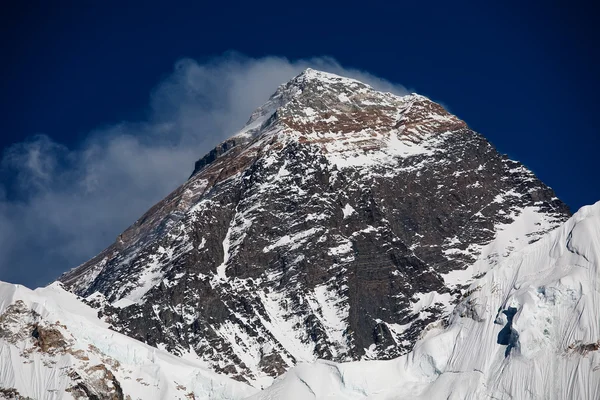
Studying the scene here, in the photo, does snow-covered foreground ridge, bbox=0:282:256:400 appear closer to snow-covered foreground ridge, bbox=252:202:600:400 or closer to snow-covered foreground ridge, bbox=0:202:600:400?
snow-covered foreground ridge, bbox=0:202:600:400

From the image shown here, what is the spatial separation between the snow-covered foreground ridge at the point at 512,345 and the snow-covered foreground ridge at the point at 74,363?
3436 cm

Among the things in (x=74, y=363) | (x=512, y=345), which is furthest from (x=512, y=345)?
(x=74, y=363)

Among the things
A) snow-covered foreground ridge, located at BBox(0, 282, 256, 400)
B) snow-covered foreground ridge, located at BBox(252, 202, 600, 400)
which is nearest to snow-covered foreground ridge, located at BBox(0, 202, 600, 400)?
snow-covered foreground ridge, located at BBox(252, 202, 600, 400)

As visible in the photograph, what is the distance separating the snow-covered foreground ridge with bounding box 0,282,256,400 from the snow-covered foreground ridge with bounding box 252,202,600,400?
34360 millimetres

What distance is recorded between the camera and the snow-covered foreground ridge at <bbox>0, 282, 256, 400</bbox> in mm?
124812

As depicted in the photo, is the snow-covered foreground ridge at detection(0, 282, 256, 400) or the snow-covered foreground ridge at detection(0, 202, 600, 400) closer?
the snow-covered foreground ridge at detection(0, 202, 600, 400)

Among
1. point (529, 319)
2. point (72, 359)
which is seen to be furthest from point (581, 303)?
point (72, 359)

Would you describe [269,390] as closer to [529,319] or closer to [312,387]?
[312,387]

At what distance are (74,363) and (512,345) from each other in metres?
56.9

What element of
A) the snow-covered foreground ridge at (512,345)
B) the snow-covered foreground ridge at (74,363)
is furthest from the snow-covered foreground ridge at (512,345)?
the snow-covered foreground ridge at (74,363)

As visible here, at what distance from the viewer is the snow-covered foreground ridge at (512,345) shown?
285 ft

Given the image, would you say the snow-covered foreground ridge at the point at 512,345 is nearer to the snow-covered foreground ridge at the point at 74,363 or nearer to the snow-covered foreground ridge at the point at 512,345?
the snow-covered foreground ridge at the point at 512,345

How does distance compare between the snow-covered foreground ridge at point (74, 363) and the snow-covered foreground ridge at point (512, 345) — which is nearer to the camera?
the snow-covered foreground ridge at point (512, 345)

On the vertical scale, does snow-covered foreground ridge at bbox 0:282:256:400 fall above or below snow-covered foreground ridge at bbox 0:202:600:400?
above
